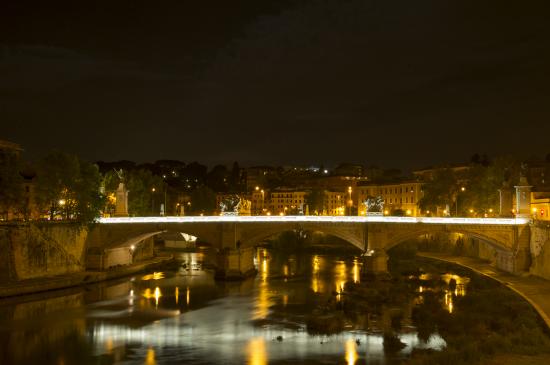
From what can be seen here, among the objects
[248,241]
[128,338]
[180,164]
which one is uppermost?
Answer: [180,164]

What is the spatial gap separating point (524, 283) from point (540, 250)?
3473mm

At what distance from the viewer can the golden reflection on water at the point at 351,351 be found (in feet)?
86.6

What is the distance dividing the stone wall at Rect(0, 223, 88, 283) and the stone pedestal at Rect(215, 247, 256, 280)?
11.1 meters

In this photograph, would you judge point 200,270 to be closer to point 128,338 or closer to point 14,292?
point 14,292

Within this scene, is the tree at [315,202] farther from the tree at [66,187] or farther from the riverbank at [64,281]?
the tree at [66,187]

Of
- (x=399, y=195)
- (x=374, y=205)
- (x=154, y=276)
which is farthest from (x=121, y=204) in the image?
(x=399, y=195)

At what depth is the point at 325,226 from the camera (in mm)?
51844

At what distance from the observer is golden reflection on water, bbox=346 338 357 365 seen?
86.6ft

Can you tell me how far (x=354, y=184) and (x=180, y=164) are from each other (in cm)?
5558

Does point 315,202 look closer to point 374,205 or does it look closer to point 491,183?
point 491,183

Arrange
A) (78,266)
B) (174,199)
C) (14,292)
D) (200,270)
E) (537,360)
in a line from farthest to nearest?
(174,199) < (200,270) < (78,266) < (14,292) < (537,360)

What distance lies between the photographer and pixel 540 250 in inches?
1741

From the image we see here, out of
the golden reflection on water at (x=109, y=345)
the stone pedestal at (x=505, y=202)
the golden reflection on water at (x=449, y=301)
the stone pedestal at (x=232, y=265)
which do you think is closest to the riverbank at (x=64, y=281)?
the stone pedestal at (x=232, y=265)

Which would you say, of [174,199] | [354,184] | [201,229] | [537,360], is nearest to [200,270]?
[201,229]
